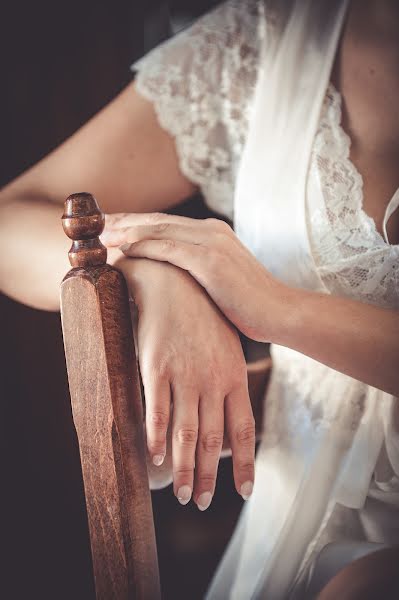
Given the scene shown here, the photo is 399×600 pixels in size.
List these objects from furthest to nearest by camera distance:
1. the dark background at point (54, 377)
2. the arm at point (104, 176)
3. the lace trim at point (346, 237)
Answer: the dark background at point (54, 377) < the arm at point (104, 176) < the lace trim at point (346, 237)

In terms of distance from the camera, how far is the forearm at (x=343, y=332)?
0.53 meters

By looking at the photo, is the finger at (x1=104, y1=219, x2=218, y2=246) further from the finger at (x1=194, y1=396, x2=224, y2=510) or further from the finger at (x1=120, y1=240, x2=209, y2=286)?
the finger at (x1=194, y1=396, x2=224, y2=510)

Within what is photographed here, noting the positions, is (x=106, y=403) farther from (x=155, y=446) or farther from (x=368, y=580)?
(x=368, y=580)

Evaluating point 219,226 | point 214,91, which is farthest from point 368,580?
point 214,91

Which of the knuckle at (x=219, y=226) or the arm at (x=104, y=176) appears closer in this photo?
the knuckle at (x=219, y=226)

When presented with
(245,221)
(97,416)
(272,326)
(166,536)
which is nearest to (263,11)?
(245,221)

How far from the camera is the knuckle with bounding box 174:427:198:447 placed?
1.58 feet

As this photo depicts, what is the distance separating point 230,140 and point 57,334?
2.12 ft

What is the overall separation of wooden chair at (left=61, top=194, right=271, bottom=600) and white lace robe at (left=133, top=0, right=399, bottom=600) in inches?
9.4

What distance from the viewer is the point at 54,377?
1.25 meters

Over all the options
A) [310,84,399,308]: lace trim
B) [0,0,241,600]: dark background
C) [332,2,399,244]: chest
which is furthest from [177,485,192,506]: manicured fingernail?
[0,0,241,600]: dark background

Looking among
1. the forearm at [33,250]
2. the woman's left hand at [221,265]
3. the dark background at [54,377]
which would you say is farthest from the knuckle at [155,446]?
the dark background at [54,377]

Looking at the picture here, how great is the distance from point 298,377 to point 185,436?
0.96 feet

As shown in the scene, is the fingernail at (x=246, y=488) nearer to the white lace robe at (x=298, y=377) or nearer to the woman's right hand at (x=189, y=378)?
the woman's right hand at (x=189, y=378)
